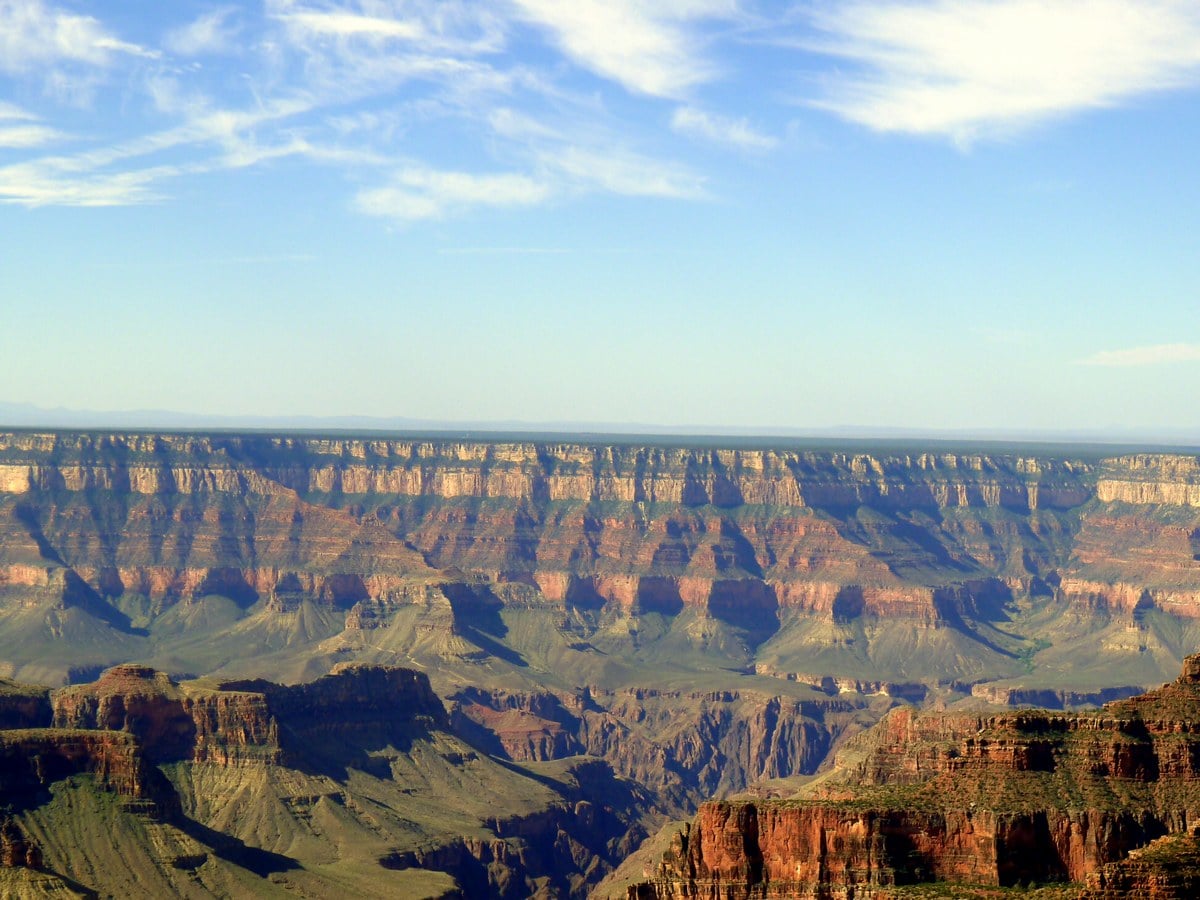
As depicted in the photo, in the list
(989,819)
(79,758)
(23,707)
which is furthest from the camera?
(23,707)

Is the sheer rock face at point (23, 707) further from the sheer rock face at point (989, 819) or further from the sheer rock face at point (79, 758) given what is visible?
the sheer rock face at point (989, 819)

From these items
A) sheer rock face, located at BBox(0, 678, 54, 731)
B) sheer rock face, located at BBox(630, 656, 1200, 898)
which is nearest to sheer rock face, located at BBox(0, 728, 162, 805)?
sheer rock face, located at BBox(0, 678, 54, 731)

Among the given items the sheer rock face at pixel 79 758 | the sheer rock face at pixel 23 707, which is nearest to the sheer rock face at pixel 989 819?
the sheer rock face at pixel 79 758

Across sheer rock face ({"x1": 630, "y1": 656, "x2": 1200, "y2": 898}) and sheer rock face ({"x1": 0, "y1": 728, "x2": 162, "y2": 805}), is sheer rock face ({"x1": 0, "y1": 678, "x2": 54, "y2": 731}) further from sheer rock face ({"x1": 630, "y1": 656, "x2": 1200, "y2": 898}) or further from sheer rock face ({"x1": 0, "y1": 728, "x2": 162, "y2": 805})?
sheer rock face ({"x1": 630, "y1": 656, "x2": 1200, "y2": 898})

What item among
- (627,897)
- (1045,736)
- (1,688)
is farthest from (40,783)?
(1045,736)

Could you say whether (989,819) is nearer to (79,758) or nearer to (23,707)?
(79,758)

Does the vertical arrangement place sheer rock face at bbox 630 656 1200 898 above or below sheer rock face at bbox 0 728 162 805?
above

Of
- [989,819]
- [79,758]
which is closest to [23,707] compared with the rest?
[79,758]

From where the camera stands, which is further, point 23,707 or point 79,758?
point 23,707
